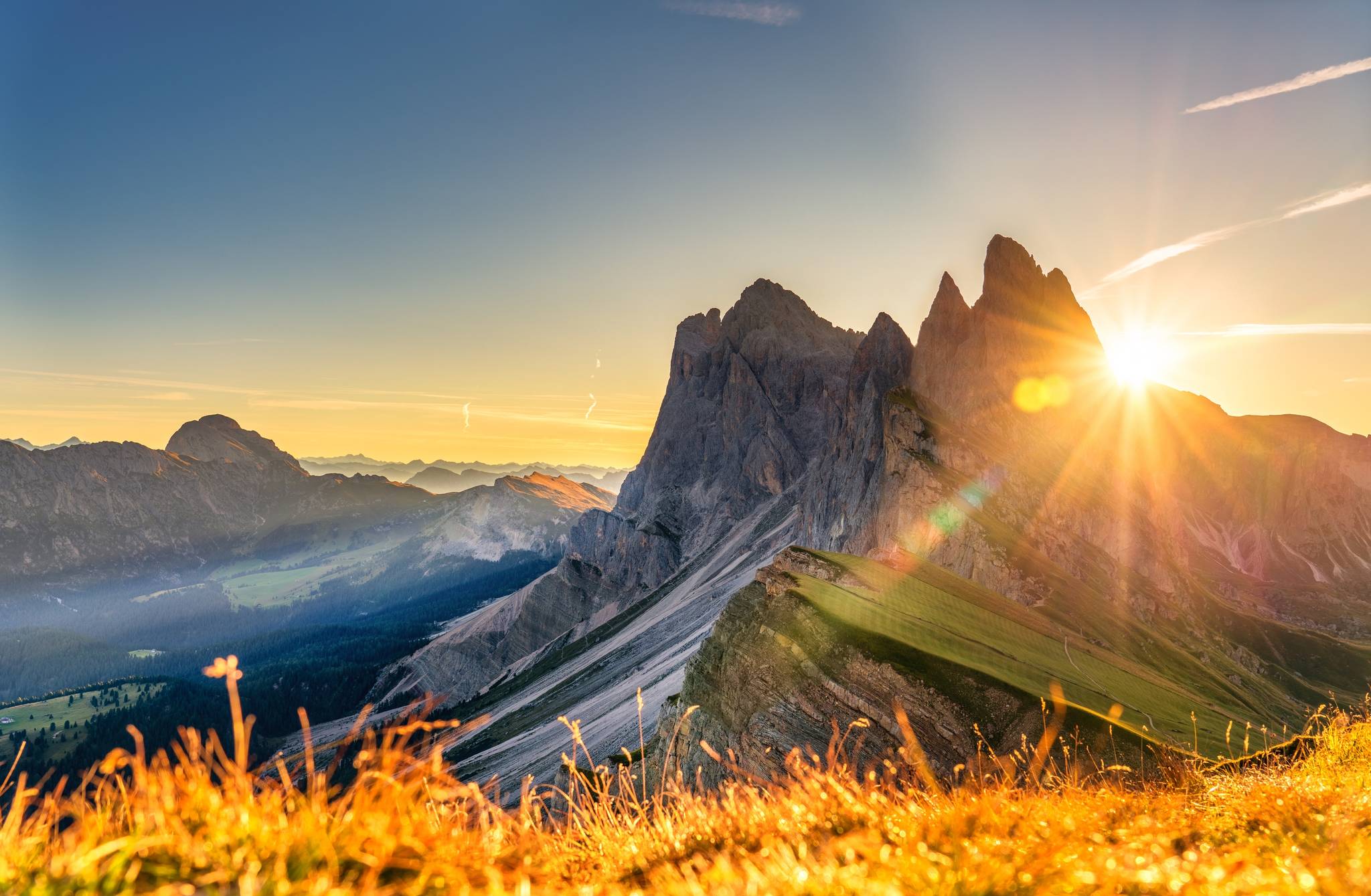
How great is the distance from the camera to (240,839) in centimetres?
425

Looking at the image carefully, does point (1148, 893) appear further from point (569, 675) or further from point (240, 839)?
point (569, 675)

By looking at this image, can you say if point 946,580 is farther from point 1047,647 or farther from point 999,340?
point 999,340

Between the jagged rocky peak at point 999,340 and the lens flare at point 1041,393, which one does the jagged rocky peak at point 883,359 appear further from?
the lens flare at point 1041,393

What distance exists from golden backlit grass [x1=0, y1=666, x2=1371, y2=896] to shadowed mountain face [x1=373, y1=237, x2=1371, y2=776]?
9920mm

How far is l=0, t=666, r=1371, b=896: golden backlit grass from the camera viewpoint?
423cm

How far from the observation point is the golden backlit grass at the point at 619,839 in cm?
423

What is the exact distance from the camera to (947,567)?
209ft

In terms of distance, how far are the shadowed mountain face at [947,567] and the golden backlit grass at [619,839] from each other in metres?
9.92

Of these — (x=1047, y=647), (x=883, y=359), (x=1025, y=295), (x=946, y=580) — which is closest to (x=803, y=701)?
(x=1047, y=647)

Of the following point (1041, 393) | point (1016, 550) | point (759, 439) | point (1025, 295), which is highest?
point (1025, 295)

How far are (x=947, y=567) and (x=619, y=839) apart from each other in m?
63.4

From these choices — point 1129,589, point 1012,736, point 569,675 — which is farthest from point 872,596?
point 569,675

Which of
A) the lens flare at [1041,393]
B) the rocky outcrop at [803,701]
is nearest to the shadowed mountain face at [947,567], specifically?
the rocky outcrop at [803,701]

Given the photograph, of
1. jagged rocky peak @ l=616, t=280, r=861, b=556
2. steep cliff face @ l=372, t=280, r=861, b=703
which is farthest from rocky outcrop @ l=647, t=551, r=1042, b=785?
jagged rocky peak @ l=616, t=280, r=861, b=556
